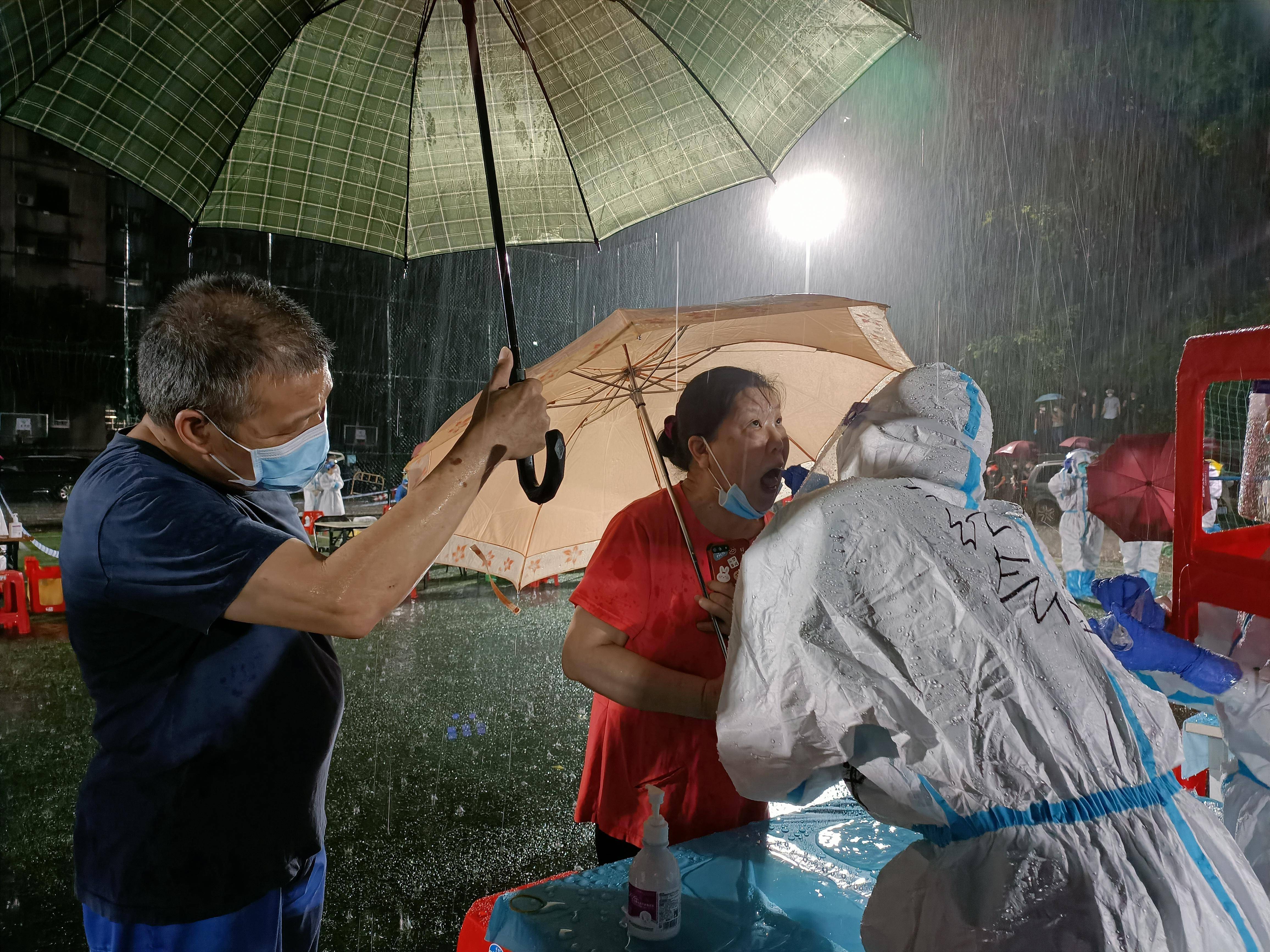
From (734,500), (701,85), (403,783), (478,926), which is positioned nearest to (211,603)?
Answer: (478,926)

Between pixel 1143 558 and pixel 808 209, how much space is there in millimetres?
4659

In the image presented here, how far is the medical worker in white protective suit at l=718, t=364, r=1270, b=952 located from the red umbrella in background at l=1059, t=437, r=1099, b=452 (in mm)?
6925

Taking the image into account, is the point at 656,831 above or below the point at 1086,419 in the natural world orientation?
below

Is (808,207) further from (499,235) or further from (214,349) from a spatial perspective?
(214,349)

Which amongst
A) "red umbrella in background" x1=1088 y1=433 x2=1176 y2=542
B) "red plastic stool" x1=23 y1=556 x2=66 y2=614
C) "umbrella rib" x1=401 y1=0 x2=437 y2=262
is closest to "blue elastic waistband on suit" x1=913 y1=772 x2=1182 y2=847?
"umbrella rib" x1=401 y1=0 x2=437 y2=262

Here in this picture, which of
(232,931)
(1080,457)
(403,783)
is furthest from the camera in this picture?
(1080,457)

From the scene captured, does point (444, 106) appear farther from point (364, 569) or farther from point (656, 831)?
point (656, 831)

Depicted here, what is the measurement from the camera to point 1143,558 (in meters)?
6.10

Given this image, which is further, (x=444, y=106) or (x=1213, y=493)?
(x=1213, y=493)

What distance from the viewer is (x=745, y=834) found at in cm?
147

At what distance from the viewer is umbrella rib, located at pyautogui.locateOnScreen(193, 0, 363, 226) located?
1545mm

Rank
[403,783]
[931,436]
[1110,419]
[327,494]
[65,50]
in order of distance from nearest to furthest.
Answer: [931,436]
[65,50]
[327,494]
[403,783]
[1110,419]

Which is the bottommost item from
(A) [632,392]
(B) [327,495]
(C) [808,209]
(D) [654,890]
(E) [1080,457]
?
(D) [654,890]

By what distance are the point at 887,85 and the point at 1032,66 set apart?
7.92 ft
